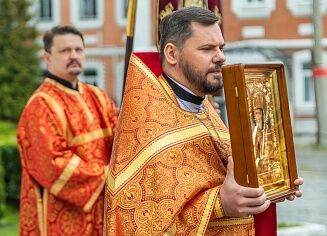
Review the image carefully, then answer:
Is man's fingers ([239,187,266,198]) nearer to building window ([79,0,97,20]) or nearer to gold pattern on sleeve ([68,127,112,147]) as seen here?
gold pattern on sleeve ([68,127,112,147])

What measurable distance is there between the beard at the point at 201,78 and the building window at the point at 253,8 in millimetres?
20859

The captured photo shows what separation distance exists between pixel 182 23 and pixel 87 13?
23668mm

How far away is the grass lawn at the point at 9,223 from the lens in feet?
25.2

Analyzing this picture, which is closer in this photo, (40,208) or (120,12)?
(40,208)

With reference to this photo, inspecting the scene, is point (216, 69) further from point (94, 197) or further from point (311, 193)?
point (311, 193)

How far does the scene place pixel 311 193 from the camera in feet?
36.1

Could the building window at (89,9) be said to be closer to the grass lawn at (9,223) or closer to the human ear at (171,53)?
the grass lawn at (9,223)

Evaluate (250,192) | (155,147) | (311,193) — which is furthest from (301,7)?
(250,192)

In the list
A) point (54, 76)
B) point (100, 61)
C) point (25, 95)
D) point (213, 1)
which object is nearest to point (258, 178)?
point (213, 1)

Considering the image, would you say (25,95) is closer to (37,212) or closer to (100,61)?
(100,61)

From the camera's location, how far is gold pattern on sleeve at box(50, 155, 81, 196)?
4.38 m

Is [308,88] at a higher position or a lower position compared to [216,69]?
lower

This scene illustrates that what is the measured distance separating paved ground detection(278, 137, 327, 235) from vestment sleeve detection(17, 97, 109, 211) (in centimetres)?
434

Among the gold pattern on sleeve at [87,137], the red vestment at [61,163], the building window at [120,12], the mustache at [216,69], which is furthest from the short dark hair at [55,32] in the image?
the building window at [120,12]
